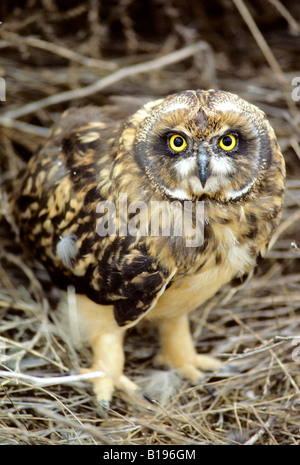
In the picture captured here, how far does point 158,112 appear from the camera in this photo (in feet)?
7.11

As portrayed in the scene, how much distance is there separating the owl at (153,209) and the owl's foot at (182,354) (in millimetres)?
180

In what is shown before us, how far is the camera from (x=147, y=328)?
304 centimetres

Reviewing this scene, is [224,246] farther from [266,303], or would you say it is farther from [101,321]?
[266,303]

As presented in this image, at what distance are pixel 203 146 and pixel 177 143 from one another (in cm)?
11

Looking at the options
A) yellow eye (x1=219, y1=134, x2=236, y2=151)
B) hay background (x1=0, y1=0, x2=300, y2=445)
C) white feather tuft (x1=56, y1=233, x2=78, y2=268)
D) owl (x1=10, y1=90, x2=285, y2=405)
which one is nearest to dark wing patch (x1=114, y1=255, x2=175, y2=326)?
owl (x1=10, y1=90, x2=285, y2=405)

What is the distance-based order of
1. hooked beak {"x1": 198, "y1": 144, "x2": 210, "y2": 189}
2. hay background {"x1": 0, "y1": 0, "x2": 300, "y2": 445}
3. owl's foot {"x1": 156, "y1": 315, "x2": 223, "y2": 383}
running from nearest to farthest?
hooked beak {"x1": 198, "y1": 144, "x2": 210, "y2": 189}
hay background {"x1": 0, "y1": 0, "x2": 300, "y2": 445}
owl's foot {"x1": 156, "y1": 315, "x2": 223, "y2": 383}

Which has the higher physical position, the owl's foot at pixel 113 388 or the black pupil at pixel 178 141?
the black pupil at pixel 178 141

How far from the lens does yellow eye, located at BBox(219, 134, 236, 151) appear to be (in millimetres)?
2096

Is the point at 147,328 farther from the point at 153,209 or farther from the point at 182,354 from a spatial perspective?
the point at 153,209

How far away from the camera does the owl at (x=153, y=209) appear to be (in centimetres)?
211

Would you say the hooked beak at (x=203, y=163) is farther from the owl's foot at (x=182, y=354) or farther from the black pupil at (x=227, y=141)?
the owl's foot at (x=182, y=354)

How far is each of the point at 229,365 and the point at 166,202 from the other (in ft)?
3.75

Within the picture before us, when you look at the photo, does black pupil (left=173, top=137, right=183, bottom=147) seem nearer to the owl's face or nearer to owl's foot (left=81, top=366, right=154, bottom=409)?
the owl's face

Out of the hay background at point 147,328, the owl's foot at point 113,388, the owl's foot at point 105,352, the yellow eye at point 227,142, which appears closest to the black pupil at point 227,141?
the yellow eye at point 227,142
